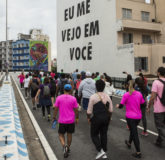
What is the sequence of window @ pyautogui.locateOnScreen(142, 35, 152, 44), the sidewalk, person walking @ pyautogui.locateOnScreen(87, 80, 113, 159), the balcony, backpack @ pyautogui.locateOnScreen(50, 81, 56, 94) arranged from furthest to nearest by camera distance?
window @ pyautogui.locateOnScreen(142, 35, 152, 44) → the balcony → backpack @ pyautogui.locateOnScreen(50, 81, 56, 94) → the sidewalk → person walking @ pyautogui.locateOnScreen(87, 80, 113, 159)

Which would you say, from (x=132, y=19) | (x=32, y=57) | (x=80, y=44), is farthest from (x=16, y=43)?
(x=132, y=19)

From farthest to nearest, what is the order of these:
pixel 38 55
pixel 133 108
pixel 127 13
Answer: pixel 38 55 < pixel 127 13 < pixel 133 108

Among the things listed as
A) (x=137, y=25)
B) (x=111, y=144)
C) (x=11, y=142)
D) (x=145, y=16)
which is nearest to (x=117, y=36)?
(x=137, y=25)

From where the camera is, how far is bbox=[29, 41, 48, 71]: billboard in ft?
284

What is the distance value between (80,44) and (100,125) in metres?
31.5

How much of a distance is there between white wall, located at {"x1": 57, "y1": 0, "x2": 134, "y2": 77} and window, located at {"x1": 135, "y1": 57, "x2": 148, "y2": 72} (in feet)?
3.50

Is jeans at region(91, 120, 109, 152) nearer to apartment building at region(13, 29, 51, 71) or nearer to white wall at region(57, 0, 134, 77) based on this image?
white wall at region(57, 0, 134, 77)

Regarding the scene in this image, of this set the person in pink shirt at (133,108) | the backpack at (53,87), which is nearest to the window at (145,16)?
the backpack at (53,87)

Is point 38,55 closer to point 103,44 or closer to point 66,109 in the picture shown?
point 103,44

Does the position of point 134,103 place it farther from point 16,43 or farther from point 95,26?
point 16,43

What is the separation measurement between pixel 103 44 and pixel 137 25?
17.9ft

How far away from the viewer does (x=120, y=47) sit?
1033 inches

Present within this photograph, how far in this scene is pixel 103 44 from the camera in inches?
1185

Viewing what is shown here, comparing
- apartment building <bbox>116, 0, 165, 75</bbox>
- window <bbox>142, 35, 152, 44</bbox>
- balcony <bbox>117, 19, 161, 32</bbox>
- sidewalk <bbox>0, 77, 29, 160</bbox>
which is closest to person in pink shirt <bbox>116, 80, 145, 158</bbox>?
sidewalk <bbox>0, 77, 29, 160</bbox>
